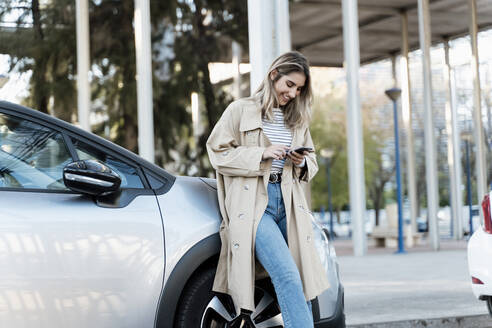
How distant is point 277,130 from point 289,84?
0.86ft

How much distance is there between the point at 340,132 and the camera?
40.9m

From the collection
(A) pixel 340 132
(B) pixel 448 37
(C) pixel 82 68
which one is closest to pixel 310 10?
(B) pixel 448 37

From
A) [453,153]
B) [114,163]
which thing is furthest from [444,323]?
[453,153]

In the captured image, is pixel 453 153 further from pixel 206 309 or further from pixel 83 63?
pixel 206 309

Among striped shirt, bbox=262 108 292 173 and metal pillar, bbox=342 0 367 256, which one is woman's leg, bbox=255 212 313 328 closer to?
striped shirt, bbox=262 108 292 173

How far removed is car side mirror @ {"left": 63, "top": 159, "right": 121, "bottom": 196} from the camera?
3652 mm

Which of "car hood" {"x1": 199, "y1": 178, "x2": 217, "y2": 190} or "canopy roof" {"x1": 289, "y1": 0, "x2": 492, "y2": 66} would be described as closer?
"car hood" {"x1": 199, "y1": 178, "x2": 217, "y2": 190}

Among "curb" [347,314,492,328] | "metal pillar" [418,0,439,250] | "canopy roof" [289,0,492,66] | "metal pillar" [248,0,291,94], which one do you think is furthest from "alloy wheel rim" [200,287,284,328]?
"canopy roof" [289,0,492,66]

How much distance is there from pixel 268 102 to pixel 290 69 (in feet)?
0.70

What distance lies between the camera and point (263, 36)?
792 cm

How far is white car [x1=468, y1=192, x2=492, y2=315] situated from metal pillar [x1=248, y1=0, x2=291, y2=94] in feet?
9.51

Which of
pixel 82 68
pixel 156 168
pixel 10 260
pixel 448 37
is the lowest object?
pixel 10 260

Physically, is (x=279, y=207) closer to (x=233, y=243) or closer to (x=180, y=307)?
(x=233, y=243)

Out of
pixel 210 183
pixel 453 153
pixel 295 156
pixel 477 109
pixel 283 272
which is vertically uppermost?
pixel 477 109
